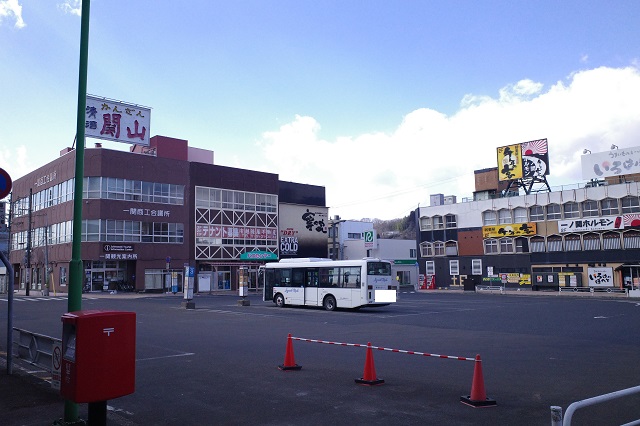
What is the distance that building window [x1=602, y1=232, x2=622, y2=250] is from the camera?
53156mm

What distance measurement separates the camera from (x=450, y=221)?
225 ft

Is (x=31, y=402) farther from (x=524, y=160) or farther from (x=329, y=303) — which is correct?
(x=524, y=160)

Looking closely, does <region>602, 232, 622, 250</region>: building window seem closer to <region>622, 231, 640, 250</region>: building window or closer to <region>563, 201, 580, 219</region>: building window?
<region>622, 231, 640, 250</region>: building window

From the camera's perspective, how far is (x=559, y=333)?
18.0m

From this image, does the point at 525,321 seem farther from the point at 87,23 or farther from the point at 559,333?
the point at 87,23

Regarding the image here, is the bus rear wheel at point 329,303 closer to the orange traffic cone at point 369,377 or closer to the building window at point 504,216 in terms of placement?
the orange traffic cone at point 369,377

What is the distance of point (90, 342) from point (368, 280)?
2253 centimetres

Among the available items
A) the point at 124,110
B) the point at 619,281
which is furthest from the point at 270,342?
the point at 619,281

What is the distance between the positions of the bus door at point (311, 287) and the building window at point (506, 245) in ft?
127

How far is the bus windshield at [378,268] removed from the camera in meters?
27.8

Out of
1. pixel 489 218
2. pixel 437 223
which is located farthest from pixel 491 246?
pixel 437 223

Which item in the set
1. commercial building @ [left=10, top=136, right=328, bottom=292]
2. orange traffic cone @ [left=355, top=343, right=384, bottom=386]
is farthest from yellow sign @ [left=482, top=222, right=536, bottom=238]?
orange traffic cone @ [left=355, top=343, right=384, bottom=386]

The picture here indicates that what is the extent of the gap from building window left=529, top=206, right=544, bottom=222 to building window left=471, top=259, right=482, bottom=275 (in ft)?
27.1

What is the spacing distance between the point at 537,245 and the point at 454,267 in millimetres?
11063
